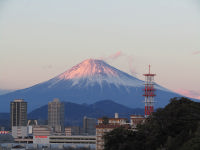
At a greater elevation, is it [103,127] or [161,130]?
[103,127]

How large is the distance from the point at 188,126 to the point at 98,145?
83.4 meters

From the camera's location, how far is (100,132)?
17150 cm

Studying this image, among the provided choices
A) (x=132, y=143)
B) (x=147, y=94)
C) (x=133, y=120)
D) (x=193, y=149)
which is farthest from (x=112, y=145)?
(x=133, y=120)

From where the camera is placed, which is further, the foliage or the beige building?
the beige building

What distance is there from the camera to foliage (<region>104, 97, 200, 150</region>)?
287 feet

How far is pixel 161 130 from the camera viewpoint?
90.1 meters

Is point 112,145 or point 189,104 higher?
point 189,104

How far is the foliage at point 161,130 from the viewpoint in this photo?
287ft

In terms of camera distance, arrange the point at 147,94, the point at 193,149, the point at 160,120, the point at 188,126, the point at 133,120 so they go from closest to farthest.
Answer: the point at 193,149
the point at 188,126
the point at 160,120
the point at 147,94
the point at 133,120

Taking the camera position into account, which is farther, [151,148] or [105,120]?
[105,120]

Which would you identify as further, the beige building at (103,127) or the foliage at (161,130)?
the beige building at (103,127)

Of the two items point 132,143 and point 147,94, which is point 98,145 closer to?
point 147,94

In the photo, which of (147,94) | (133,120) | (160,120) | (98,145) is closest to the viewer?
(160,120)

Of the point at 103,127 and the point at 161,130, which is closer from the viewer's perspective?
the point at 161,130
